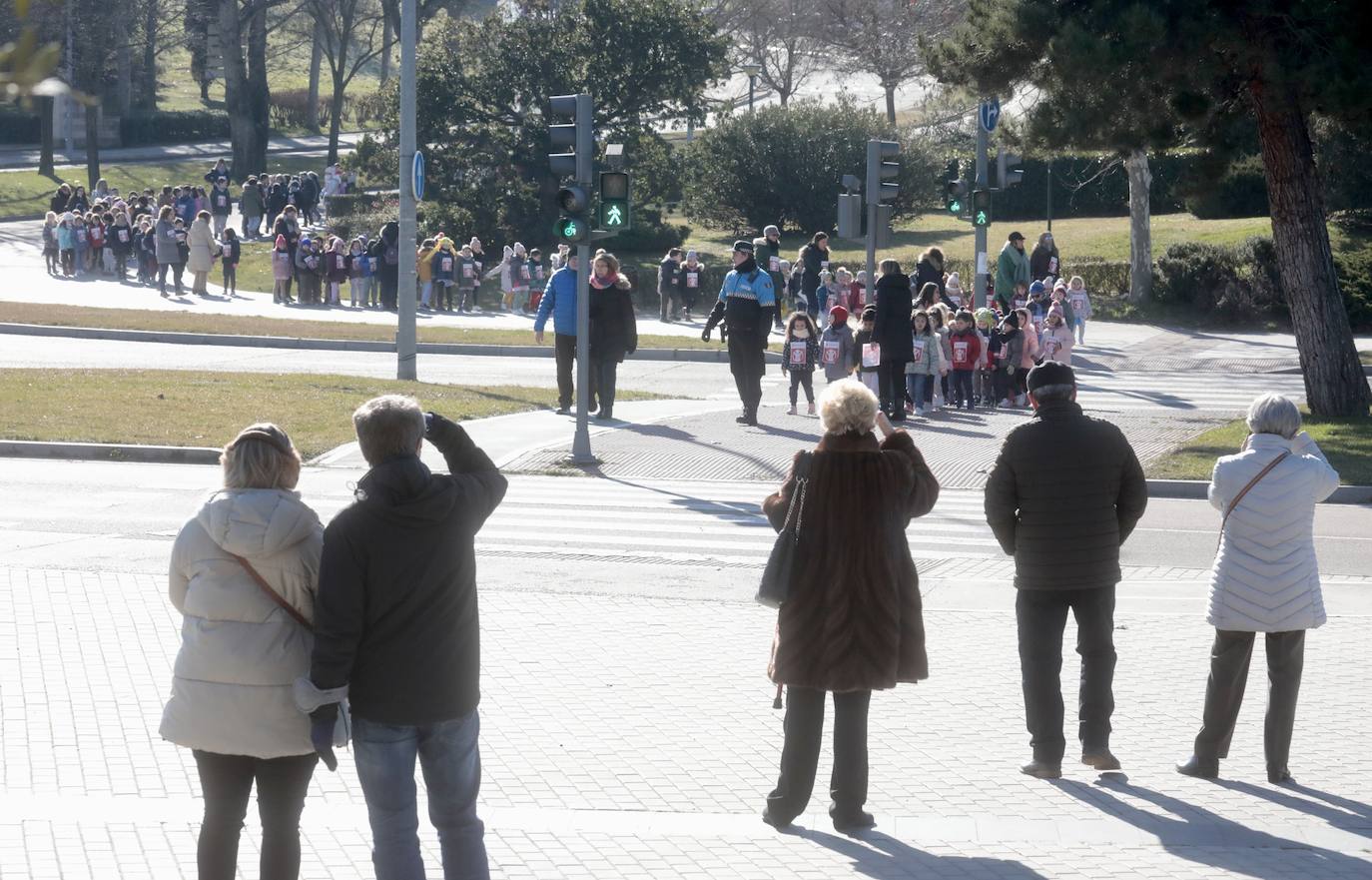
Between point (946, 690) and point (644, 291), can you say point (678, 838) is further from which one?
point (644, 291)

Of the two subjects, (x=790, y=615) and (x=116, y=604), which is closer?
(x=790, y=615)

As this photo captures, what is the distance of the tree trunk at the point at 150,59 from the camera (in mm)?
66188

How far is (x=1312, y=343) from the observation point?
20266mm

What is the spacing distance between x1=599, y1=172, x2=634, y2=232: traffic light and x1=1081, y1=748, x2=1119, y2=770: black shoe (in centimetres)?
1090

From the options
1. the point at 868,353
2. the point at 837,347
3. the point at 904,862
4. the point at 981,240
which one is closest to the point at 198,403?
the point at 837,347

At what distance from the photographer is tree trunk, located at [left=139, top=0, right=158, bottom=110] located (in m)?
66.2

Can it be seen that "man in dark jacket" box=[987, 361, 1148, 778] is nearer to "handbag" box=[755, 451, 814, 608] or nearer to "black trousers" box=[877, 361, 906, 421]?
"handbag" box=[755, 451, 814, 608]

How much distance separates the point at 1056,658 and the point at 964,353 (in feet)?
48.0

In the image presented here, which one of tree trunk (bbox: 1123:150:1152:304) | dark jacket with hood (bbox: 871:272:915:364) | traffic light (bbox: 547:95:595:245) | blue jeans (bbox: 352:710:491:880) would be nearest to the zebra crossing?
traffic light (bbox: 547:95:595:245)

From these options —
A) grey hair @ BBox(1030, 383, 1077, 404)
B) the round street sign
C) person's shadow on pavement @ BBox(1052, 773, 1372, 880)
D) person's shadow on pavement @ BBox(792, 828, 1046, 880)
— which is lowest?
person's shadow on pavement @ BBox(792, 828, 1046, 880)

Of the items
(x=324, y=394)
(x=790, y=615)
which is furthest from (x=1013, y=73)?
(x=790, y=615)

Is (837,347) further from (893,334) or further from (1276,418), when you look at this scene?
(1276,418)

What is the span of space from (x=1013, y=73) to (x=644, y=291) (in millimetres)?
18727

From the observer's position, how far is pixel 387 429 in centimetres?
507
